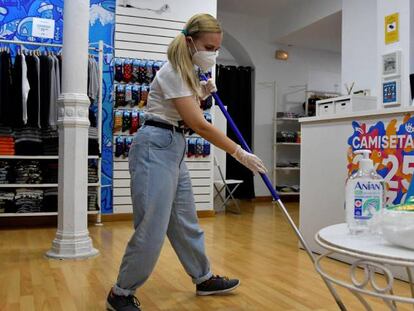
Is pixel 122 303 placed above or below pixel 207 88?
below

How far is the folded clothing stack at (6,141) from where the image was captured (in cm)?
450

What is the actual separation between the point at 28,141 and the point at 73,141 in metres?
1.53

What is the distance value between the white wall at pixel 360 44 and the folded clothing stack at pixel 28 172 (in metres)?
4.16

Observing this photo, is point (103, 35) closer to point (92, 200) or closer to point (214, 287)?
point (92, 200)

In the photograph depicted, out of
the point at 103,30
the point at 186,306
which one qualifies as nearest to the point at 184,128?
the point at 186,306

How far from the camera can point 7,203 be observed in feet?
15.0

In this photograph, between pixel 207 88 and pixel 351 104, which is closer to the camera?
pixel 207 88

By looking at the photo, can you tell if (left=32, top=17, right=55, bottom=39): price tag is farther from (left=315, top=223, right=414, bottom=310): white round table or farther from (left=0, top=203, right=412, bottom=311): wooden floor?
(left=315, top=223, right=414, bottom=310): white round table

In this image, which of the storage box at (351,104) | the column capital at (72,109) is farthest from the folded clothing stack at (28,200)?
the storage box at (351,104)

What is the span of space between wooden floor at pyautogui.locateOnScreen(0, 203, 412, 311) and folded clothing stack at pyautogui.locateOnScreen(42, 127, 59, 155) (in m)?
0.84

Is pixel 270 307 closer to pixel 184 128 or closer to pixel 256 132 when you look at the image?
pixel 184 128

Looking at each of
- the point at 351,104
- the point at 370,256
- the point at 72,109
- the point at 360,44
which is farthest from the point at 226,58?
the point at 370,256

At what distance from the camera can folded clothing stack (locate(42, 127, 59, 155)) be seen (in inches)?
184

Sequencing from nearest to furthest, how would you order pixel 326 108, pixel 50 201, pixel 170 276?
pixel 170 276 < pixel 50 201 < pixel 326 108
